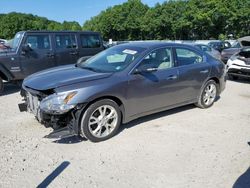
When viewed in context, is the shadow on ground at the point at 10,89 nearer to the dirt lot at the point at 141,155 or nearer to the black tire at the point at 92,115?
the dirt lot at the point at 141,155

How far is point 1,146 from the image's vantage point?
451 centimetres

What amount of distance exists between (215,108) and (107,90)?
3147 mm

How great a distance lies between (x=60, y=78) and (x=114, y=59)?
4.22 ft

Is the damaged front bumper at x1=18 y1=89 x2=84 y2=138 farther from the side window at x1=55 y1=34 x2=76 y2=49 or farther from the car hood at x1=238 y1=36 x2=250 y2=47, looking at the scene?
the car hood at x1=238 y1=36 x2=250 y2=47

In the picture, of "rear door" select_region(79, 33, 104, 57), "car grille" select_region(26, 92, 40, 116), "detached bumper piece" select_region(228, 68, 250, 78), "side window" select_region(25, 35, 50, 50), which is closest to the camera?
"car grille" select_region(26, 92, 40, 116)

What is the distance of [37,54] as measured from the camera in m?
8.76

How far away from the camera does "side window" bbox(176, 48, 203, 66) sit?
5795mm

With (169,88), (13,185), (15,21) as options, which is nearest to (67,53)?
(169,88)

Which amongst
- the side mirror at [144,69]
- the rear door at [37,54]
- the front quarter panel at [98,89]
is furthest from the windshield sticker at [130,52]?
the rear door at [37,54]

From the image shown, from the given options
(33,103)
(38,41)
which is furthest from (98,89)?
(38,41)

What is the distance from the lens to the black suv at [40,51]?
8234 millimetres

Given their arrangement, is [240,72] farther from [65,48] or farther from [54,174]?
[54,174]

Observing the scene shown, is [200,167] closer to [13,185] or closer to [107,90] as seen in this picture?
[107,90]

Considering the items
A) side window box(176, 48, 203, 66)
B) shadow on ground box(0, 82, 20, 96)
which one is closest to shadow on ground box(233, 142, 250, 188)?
side window box(176, 48, 203, 66)
